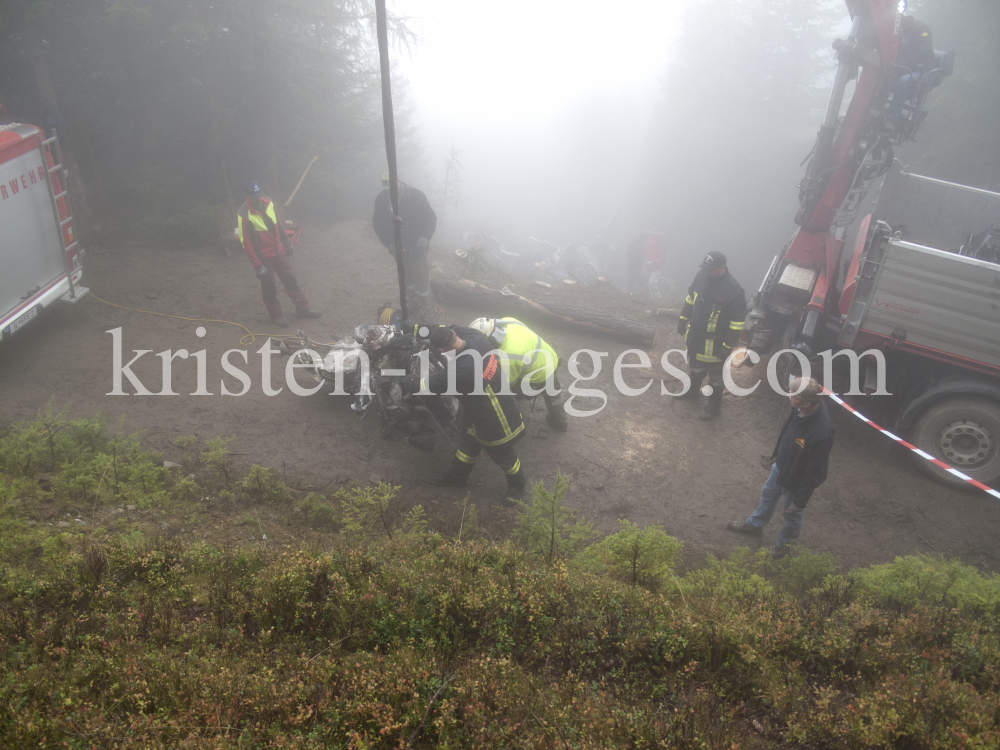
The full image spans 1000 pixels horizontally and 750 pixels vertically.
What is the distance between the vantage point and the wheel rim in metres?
5.26

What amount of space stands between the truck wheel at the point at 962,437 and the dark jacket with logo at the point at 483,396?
4.42 m

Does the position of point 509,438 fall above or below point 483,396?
below

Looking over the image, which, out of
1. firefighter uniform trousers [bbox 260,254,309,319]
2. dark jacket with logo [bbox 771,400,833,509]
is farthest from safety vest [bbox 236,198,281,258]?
dark jacket with logo [bbox 771,400,833,509]

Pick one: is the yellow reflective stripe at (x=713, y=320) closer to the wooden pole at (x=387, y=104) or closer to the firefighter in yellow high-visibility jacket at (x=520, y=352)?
the firefighter in yellow high-visibility jacket at (x=520, y=352)

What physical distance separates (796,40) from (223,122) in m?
23.7

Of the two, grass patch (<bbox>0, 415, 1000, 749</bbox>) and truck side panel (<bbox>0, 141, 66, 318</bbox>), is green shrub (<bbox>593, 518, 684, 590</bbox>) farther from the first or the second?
truck side panel (<bbox>0, 141, 66, 318</bbox>)

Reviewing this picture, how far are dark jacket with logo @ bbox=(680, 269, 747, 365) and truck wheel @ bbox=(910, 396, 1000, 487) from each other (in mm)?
2120

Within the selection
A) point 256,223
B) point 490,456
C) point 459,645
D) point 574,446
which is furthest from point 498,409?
point 256,223

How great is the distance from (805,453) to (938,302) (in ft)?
8.63

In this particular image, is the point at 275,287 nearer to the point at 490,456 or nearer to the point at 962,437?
the point at 490,456

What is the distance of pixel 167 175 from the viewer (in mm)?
11219

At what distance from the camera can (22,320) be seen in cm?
626

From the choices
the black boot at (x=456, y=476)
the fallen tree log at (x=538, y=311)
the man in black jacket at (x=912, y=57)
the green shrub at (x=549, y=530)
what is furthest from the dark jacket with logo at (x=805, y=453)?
the man in black jacket at (x=912, y=57)

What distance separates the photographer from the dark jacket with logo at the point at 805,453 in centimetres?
405
